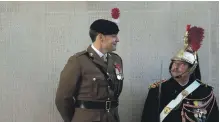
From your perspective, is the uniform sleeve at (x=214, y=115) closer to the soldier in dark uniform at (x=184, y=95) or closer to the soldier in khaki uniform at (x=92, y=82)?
the soldier in dark uniform at (x=184, y=95)

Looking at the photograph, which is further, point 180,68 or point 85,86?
point 180,68

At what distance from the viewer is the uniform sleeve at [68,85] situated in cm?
228

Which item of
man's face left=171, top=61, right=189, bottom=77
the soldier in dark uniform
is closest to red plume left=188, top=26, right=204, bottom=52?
the soldier in dark uniform

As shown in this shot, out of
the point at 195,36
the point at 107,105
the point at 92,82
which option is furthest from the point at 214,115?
the point at 92,82

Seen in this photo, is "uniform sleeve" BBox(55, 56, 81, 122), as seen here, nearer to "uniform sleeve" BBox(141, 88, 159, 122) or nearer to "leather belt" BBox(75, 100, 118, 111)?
"leather belt" BBox(75, 100, 118, 111)

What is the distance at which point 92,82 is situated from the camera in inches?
90.1

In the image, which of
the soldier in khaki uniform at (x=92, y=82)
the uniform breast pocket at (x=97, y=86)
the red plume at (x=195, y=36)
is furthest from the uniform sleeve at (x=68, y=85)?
the red plume at (x=195, y=36)

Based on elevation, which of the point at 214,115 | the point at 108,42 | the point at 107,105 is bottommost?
the point at 214,115

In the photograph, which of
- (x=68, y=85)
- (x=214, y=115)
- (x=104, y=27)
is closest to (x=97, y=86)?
(x=68, y=85)

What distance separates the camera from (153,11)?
2.89 meters

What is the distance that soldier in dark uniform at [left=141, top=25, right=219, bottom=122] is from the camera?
2.56 m

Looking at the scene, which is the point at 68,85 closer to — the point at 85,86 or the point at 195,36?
the point at 85,86

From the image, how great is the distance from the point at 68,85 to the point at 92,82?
0.47ft

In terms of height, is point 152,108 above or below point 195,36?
below
